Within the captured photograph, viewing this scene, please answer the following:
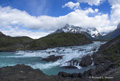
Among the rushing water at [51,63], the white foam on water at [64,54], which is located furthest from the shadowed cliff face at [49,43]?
the rushing water at [51,63]

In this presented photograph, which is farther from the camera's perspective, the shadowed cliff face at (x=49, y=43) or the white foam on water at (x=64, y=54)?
the shadowed cliff face at (x=49, y=43)

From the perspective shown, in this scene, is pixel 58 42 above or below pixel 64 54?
above

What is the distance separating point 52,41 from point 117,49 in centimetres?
11937

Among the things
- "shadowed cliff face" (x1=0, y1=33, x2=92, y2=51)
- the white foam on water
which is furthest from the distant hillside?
the white foam on water

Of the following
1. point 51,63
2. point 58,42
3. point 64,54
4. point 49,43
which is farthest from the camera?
point 58,42

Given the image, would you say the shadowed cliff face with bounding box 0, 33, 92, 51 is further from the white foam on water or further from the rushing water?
the rushing water

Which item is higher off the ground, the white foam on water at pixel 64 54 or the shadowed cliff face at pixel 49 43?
the shadowed cliff face at pixel 49 43

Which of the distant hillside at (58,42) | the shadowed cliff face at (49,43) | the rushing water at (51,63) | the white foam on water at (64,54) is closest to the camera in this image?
the rushing water at (51,63)

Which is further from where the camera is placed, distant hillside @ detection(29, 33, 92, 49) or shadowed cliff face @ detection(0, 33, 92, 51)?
distant hillside @ detection(29, 33, 92, 49)

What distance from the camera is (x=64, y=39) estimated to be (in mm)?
161750

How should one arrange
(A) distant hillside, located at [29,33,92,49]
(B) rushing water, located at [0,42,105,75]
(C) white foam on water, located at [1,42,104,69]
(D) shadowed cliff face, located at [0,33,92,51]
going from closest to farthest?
(B) rushing water, located at [0,42,105,75] → (C) white foam on water, located at [1,42,104,69] → (D) shadowed cliff face, located at [0,33,92,51] → (A) distant hillside, located at [29,33,92,49]

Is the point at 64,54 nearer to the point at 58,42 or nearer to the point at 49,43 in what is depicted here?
the point at 49,43

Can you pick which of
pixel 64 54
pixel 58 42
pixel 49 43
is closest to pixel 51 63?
pixel 64 54

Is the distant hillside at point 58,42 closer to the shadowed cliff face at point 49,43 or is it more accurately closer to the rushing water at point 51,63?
the shadowed cliff face at point 49,43
